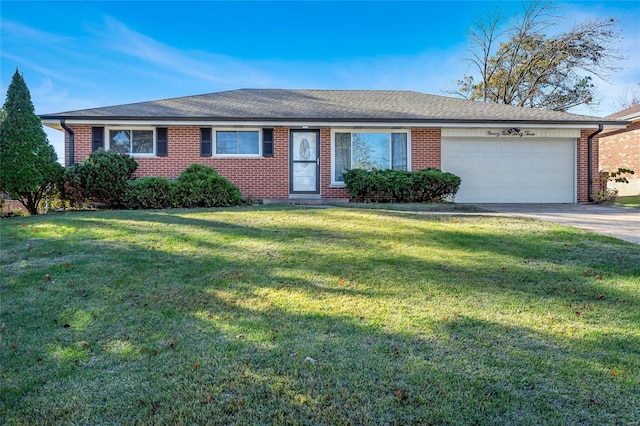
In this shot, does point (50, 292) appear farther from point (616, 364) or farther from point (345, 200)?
point (345, 200)

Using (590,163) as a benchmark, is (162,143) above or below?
above

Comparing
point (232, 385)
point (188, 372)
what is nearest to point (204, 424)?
point (232, 385)

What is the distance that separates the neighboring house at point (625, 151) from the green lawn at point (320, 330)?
15504 mm

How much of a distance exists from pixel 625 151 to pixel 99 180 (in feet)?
70.1

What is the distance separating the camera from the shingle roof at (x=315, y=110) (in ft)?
40.9

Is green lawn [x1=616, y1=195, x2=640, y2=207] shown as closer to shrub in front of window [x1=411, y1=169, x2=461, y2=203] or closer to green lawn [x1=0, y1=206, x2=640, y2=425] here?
shrub in front of window [x1=411, y1=169, x2=461, y2=203]

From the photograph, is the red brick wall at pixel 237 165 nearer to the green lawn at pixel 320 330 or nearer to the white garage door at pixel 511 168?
the white garage door at pixel 511 168

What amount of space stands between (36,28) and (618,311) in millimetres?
17794

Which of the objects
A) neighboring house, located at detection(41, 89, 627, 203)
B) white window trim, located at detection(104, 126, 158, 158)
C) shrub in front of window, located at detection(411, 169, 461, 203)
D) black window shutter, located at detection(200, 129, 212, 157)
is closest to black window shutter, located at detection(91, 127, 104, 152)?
neighboring house, located at detection(41, 89, 627, 203)

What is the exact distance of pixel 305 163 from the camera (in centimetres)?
1316

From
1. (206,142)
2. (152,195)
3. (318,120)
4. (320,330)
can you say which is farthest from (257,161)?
(320,330)

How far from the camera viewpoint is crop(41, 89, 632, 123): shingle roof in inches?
490

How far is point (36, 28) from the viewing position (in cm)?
1398

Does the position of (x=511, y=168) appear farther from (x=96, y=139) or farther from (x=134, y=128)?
(x=96, y=139)
